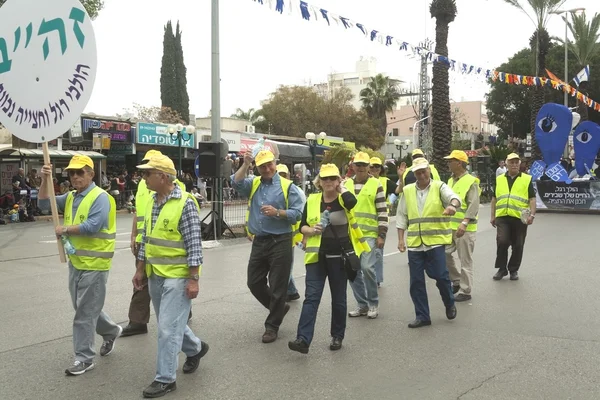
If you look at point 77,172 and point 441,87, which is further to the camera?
point 441,87

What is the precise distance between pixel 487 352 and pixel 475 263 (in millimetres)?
5544

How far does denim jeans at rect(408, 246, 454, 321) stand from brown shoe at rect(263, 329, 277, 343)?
1.55 m

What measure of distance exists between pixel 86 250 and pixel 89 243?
6 centimetres

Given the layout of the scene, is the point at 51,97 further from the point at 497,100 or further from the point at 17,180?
the point at 497,100

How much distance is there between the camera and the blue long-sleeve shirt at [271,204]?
19.8 feet

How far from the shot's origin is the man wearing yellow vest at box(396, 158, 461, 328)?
6.42m

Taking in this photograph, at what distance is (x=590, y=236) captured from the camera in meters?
14.5

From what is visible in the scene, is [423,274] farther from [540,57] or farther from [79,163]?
[540,57]

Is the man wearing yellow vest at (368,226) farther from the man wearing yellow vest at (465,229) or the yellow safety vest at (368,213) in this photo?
the man wearing yellow vest at (465,229)

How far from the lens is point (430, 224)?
256 inches

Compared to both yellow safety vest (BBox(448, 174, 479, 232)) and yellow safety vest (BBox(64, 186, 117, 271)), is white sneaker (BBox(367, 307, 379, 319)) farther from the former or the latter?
yellow safety vest (BBox(64, 186, 117, 271))

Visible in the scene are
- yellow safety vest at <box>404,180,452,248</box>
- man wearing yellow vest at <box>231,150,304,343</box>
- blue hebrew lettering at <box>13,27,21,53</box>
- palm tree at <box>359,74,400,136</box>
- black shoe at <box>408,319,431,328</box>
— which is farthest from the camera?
palm tree at <box>359,74,400,136</box>

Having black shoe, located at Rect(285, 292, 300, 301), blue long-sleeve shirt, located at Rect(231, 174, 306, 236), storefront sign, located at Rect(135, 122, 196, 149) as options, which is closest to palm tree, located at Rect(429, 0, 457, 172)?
storefront sign, located at Rect(135, 122, 196, 149)

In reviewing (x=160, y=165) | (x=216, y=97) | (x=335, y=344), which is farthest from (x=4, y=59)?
(x=216, y=97)
